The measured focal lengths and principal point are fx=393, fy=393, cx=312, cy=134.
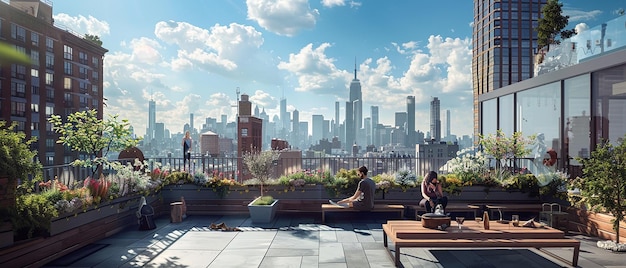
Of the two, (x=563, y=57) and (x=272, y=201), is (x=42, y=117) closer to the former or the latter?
(x=272, y=201)

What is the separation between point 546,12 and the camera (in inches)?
602

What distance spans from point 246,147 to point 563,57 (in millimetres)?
29826

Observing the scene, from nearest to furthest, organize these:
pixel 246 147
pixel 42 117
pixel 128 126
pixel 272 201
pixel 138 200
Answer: pixel 138 200, pixel 272 201, pixel 128 126, pixel 246 147, pixel 42 117

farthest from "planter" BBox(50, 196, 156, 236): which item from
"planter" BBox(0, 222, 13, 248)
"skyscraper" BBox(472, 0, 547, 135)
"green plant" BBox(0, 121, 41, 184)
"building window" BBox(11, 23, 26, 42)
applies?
"skyscraper" BBox(472, 0, 547, 135)

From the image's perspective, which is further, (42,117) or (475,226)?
(42,117)

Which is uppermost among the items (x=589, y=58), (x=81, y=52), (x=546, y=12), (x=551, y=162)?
(x=81, y=52)

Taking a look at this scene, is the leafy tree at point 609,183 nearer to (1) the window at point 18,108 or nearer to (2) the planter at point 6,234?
(2) the planter at point 6,234

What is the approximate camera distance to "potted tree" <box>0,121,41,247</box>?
5.09 metres

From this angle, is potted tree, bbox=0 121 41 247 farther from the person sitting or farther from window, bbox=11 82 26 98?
window, bbox=11 82 26 98

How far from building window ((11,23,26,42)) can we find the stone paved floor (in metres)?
55.7

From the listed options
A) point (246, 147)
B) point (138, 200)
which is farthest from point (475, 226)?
point (246, 147)

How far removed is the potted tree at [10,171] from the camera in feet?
16.7

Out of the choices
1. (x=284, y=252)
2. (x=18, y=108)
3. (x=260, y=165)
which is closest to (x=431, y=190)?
(x=284, y=252)

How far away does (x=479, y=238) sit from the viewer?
5461 millimetres
